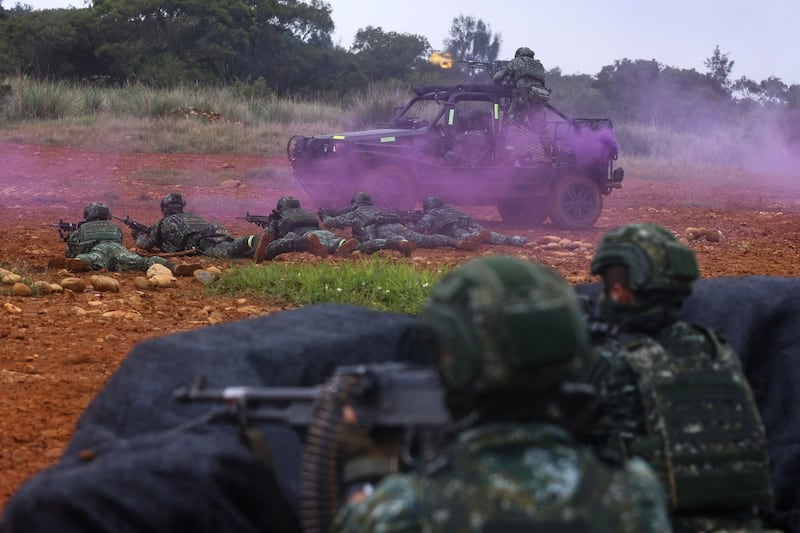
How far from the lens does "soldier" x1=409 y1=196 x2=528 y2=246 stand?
12.3 m

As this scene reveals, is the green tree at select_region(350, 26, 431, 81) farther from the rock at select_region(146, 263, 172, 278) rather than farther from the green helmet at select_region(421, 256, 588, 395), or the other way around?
the green helmet at select_region(421, 256, 588, 395)

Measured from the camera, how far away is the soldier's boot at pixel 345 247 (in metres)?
10.9

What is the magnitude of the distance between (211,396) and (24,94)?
72.4 feet

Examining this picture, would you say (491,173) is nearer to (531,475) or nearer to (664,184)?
(664,184)

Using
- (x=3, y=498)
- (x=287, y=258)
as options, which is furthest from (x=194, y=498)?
(x=287, y=258)

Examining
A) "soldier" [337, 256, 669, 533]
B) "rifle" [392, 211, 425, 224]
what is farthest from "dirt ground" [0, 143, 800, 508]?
"soldier" [337, 256, 669, 533]

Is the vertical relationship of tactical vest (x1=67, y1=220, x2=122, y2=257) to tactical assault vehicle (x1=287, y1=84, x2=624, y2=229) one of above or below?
below

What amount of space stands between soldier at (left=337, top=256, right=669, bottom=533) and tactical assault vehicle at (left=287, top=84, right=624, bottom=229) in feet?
38.8

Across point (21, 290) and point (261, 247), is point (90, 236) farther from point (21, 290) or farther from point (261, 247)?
point (21, 290)

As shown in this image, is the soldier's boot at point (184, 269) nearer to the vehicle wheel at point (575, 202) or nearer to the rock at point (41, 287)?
the rock at point (41, 287)

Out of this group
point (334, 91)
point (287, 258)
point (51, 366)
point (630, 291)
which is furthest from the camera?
point (334, 91)

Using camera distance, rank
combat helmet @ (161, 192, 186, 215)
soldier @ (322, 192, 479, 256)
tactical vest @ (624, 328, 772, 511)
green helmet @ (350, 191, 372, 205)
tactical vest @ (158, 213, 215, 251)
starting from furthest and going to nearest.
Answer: green helmet @ (350, 191, 372, 205) → soldier @ (322, 192, 479, 256) → combat helmet @ (161, 192, 186, 215) → tactical vest @ (158, 213, 215, 251) → tactical vest @ (624, 328, 772, 511)

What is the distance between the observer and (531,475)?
1.87 meters

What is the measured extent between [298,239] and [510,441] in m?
9.18
